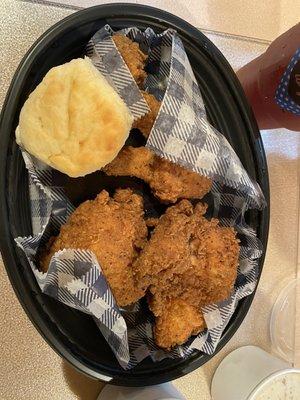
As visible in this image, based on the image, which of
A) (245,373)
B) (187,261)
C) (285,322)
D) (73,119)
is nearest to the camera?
(73,119)

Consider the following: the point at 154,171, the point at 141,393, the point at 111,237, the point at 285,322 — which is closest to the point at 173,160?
the point at 154,171

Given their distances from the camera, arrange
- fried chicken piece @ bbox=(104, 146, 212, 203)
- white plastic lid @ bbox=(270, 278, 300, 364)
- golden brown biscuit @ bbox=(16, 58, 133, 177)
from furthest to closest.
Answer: white plastic lid @ bbox=(270, 278, 300, 364), fried chicken piece @ bbox=(104, 146, 212, 203), golden brown biscuit @ bbox=(16, 58, 133, 177)

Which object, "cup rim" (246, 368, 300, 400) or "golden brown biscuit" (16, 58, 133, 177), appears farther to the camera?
"cup rim" (246, 368, 300, 400)

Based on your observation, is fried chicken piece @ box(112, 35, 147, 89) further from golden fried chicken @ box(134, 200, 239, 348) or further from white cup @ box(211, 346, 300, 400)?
white cup @ box(211, 346, 300, 400)

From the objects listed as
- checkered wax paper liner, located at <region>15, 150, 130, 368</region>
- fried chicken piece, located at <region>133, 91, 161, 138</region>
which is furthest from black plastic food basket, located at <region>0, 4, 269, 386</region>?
fried chicken piece, located at <region>133, 91, 161, 138</region>

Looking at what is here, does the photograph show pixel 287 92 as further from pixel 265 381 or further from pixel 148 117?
pixel 265 381

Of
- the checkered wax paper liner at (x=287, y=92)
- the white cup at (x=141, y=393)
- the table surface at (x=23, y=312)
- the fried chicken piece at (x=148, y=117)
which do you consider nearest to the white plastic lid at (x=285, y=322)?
the table surface at (x=23, y=312)
